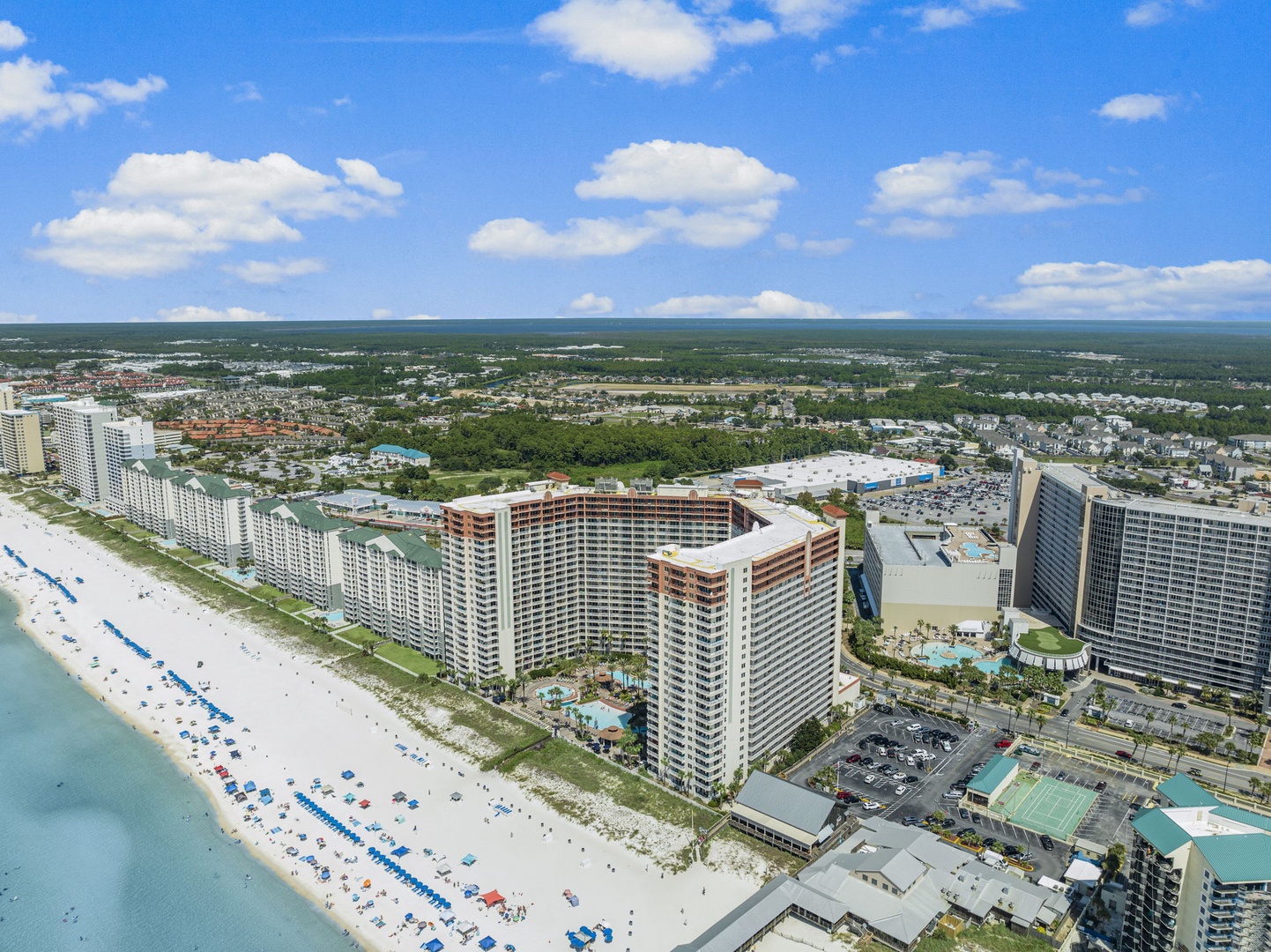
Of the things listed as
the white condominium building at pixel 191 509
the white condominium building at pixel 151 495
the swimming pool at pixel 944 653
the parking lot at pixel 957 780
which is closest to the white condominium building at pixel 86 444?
the white condominium building at pixel 151 495

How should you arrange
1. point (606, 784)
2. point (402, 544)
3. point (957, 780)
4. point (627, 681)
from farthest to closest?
point (402, 544) → point (627, 681) → point (957, 780) → point (606, 784)

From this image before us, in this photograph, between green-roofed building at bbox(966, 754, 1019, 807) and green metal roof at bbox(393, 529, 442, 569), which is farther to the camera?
green metal roof at bbox(393, 529, 442, 569)

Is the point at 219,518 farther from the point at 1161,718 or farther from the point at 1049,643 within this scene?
the point at 1161,718

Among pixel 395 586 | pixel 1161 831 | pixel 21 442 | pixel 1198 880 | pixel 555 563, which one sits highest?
pixel 555 563

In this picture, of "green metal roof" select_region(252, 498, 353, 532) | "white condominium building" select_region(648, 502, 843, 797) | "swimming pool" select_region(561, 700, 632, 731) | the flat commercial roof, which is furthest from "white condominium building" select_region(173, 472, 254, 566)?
the flat commercial roof

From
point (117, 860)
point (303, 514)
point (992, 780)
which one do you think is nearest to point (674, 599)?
point (992, 780)

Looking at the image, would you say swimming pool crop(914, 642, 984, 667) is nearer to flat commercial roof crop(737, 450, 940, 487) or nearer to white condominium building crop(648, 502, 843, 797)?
white condominium building crop(648, 502, 843, 797)

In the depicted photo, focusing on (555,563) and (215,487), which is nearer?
(555,563)

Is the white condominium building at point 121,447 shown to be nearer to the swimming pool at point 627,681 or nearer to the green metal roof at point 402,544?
the green metal roof at point 402,544
